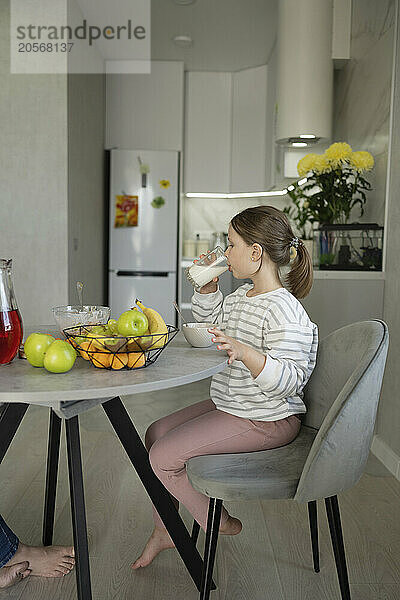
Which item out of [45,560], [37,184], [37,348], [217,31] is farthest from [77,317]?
[217,31]

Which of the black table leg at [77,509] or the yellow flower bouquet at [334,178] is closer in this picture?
the black table leg at [77,509]

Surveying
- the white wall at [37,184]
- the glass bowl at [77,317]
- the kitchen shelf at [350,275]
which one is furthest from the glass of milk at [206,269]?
the white wall at [37,184]

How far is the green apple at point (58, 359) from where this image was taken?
4.38 feet

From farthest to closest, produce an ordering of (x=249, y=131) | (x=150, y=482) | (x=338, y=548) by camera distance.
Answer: (x=249, y=131) < (x=150, y=482) < (x=338, y=548)

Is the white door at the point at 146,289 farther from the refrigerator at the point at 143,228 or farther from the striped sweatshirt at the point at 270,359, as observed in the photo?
the striped sweatshirt at the point at 270,359

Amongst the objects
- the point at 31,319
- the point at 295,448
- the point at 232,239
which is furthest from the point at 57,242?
the point at 295,448

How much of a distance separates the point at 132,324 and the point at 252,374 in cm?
32

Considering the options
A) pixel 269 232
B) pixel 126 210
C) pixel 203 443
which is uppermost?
pixel 126 210

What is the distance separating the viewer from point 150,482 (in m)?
1.67

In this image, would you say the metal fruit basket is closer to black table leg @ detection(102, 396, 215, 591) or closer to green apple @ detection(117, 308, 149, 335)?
green apple @ detection(117, 308, 149, 335)

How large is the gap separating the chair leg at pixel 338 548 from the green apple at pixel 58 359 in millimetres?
739

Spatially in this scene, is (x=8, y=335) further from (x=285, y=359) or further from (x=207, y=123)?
(x=207, y=123)

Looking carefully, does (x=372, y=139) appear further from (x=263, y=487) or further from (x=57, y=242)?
(x=263, y=487)

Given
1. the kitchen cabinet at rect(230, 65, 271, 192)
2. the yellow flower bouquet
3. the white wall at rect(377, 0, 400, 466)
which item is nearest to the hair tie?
the white wall at rect(377, 0, 400, 466)
